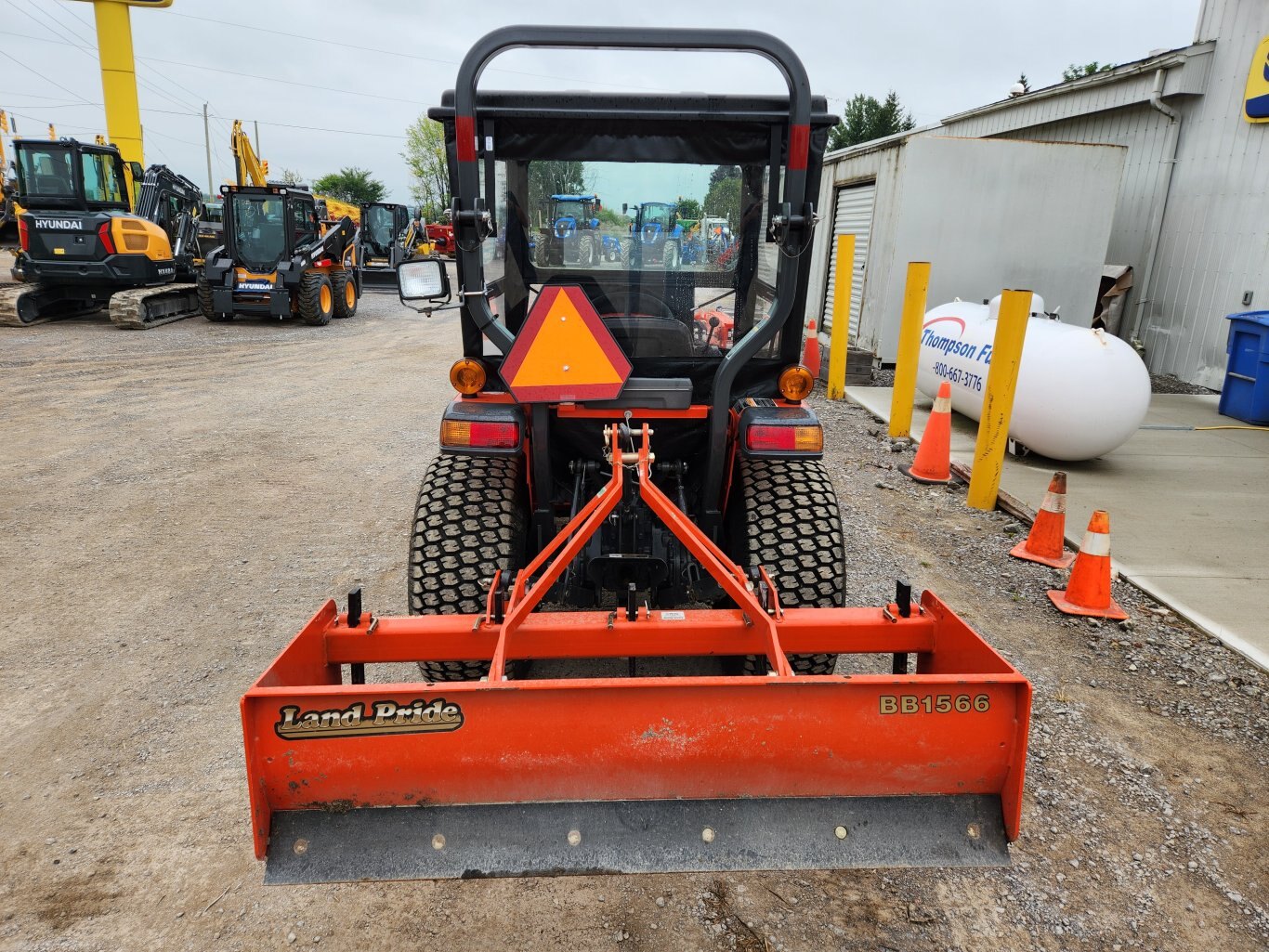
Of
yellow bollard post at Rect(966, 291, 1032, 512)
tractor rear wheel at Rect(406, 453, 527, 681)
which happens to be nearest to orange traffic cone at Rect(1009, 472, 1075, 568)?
yellow bollard post at Rect(966, 291, 1032, 512)

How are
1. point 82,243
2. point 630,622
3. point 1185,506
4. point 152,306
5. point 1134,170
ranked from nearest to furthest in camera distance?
1. point 630,622
2. point 1185,506
3. point 1134,170
4. point 82,243
5. point 152,306

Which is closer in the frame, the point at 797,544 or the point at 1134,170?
the point at 797,544

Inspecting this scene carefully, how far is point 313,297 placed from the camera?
15438mm

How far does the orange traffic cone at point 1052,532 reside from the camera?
16.0ft

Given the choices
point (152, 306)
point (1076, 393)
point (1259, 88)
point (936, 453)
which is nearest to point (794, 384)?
point (936, 453)

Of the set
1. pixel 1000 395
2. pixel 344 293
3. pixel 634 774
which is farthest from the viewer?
pixel 344 293

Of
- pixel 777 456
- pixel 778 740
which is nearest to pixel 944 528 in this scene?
pixel 777 456

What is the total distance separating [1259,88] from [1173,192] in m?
1.58

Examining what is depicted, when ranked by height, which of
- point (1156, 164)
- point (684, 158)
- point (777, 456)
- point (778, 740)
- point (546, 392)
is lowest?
point (778, 740)

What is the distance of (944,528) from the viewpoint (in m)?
5.57

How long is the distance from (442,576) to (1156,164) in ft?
38.1

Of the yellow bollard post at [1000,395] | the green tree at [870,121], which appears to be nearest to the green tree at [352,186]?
the green tree at [870,121]

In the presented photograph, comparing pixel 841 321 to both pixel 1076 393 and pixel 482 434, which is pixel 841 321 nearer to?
pixel 1076 393

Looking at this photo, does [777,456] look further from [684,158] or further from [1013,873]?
[1013,873]
